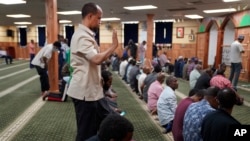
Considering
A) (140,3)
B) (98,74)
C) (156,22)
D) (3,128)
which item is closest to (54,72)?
(3,128)

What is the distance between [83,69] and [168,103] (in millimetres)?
2088

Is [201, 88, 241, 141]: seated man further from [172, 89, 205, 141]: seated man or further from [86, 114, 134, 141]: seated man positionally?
[86, 114, 134, 141]: seated man

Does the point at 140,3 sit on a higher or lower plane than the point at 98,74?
higher

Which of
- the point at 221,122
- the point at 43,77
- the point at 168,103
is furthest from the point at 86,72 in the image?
the point at 43,77

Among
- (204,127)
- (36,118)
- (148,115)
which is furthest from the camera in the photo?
(148,115)

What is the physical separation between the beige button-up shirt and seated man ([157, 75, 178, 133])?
6.35 ft

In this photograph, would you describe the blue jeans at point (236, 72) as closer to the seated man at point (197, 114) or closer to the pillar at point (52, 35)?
the pillar at point (52, 35)

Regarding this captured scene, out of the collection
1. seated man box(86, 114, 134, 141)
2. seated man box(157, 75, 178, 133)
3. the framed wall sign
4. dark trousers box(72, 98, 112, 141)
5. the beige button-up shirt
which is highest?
the framed wall sign

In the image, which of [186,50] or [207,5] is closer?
[207,5]

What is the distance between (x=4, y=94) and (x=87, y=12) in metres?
5.28

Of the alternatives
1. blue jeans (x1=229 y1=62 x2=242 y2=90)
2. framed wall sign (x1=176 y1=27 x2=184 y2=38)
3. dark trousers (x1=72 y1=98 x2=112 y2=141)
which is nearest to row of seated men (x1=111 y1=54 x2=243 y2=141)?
dark trousers (x1=72 y1=98 x2=112 y2=141)

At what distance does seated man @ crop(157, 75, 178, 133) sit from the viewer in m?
3.56

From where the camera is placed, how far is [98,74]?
1822mm

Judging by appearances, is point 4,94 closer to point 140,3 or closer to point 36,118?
point 36,118
